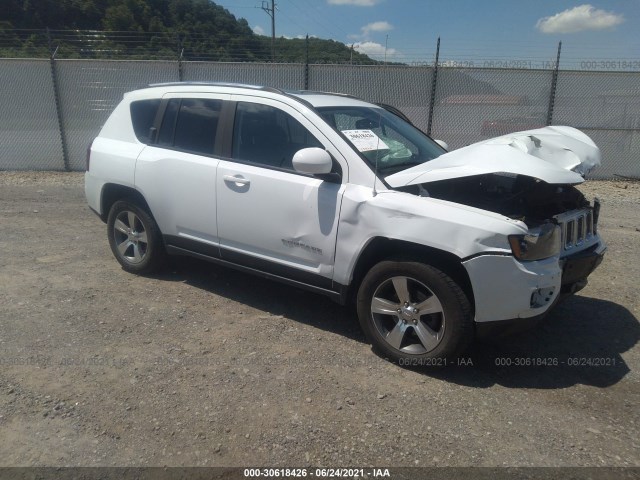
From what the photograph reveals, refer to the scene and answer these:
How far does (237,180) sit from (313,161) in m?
0.86

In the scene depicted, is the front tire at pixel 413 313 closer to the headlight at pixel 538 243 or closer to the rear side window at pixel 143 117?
the headlight at pixel 538 243

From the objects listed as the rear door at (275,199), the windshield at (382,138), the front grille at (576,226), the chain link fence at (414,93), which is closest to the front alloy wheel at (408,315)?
the rear door at (275,199)

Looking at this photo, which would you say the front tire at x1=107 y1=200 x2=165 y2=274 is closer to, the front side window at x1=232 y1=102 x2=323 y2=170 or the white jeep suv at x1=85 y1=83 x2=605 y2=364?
the white jeep suv at x1=85 y1=83 x2=605 y2=364

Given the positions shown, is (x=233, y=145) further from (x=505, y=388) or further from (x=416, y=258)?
(x=505, y=388)

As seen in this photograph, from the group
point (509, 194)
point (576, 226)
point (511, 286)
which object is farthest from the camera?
point (509, 194)

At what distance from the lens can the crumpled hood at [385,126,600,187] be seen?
3250mm

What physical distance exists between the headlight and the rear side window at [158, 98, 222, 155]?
2.61m

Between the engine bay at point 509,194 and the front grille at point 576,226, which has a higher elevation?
the engine bay at point 509,194

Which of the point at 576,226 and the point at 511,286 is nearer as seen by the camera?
the point at 511,286

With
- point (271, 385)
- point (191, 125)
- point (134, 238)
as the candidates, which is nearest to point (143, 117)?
point (191, 125)

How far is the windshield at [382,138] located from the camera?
3916mm

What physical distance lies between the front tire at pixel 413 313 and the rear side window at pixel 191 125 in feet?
6.32

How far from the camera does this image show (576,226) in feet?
12.2

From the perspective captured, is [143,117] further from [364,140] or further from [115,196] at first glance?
[364,140]
